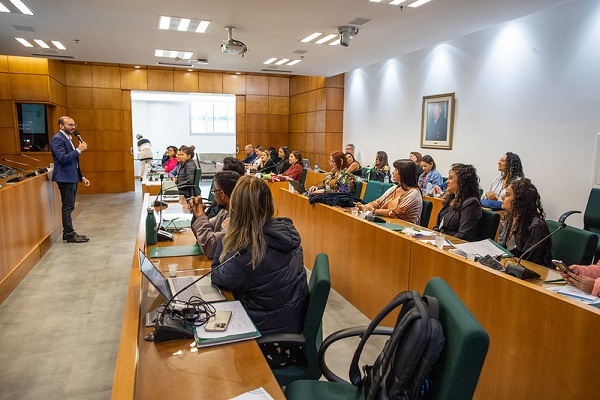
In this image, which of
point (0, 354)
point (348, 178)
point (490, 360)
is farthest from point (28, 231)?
point (490, 360)

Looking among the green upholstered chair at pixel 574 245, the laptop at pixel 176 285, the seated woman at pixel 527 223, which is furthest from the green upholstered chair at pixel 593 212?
the laptop at pixel 176 285

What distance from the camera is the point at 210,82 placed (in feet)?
36.9

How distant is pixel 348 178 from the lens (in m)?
5.57

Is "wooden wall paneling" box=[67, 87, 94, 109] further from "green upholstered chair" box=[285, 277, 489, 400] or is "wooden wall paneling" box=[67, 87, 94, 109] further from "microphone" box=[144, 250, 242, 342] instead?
"green upholstered chair" box=[285, 277, 489, 400]

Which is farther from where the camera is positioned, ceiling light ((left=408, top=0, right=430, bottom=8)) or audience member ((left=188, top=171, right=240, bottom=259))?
ceiling light ((left=408, top=0, right=430, bottom=8))

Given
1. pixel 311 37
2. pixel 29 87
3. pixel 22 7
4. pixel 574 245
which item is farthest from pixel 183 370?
pixel 29 87

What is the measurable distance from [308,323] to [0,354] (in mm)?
2351

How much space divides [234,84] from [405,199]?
341 inches

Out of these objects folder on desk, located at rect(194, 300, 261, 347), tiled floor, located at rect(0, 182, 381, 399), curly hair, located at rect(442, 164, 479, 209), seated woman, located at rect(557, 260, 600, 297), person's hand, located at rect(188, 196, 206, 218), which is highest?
curly hair, located at rect(442, 164, 479, 209)

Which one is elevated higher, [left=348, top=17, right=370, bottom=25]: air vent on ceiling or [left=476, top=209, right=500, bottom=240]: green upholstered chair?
[left=348, top=17, right=370, bottom=25]: air vent on ceiling

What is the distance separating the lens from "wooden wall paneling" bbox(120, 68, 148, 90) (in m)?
10.4

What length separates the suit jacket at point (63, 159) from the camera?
5.30 meters

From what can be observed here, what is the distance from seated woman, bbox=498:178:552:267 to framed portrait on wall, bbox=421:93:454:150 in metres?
3.98

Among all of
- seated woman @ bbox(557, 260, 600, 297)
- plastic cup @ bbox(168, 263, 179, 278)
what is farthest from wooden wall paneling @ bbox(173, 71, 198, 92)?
seated woman @ bbox(557, 260, 600, 297)
